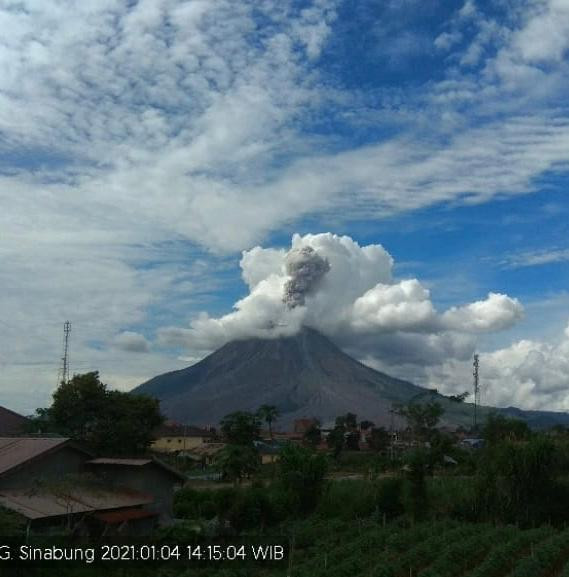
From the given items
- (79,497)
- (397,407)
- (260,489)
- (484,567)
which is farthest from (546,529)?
(397,407)

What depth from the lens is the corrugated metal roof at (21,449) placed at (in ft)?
80.2

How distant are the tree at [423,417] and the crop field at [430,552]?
43.9m

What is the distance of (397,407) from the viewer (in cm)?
7781

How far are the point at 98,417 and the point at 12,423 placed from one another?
9599mm

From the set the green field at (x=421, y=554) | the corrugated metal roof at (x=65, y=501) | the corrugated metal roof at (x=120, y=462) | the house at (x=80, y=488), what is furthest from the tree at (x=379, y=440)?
the corrugated metal roof at (x=65, y=501)

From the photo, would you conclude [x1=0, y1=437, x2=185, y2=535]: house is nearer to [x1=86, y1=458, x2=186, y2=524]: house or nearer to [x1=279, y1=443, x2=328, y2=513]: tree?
[x1=86, y1=458, x2=186, y2=524]: house

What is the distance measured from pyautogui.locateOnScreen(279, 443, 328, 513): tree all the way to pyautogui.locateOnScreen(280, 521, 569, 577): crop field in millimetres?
2490

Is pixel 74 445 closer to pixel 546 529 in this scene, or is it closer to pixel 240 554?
pixel 240 554

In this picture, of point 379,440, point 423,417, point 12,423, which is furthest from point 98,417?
point 379,440

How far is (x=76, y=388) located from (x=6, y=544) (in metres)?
32.1

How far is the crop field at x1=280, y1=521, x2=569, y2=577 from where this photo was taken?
2095cm

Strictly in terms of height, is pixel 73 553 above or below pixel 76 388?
below

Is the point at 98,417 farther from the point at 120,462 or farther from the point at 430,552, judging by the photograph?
the point at 430,552

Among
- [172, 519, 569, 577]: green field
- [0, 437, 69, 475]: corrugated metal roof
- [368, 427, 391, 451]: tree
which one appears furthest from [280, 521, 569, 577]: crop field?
[368, 427, 391, 451]: tree
